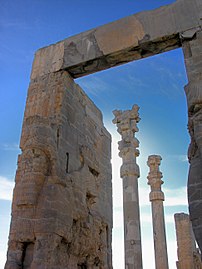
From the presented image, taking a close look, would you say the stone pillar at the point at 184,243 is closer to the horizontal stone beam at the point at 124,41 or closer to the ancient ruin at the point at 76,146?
the ancient ruin at the point at 76,146

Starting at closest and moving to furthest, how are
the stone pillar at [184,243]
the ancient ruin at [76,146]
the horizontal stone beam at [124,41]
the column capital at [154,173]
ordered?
1. the ancient ruin at [76,146]
2. the horizontal stone beam at [124,41]
3. the stone pillar at [184,243]
4. the column capital at [154,173]

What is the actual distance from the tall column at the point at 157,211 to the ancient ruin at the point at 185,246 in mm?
664

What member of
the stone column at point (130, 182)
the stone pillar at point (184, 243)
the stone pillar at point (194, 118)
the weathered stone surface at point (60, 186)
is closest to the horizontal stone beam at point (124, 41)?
the stone pillar at point (194, 118)

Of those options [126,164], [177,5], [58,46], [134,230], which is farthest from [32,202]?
[126,164]

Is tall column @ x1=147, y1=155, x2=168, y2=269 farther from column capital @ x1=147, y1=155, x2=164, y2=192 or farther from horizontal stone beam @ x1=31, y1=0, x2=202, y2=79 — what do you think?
horizontal stone beam @ x1=31, y1=0, x2=202, y2=79

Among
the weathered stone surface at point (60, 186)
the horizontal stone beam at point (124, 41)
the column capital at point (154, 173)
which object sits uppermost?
the column capital at point (154, 173)

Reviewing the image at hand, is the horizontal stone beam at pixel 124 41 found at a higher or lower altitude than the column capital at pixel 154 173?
lower

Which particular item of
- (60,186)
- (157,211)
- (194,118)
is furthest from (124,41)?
(157,211)

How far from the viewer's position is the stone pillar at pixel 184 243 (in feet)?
47.5

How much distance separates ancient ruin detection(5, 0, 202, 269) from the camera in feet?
14.6

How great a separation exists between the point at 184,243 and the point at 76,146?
36.1 ft

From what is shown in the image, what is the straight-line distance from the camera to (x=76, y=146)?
569 cm

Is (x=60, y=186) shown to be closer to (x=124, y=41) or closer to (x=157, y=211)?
(x=124, y=41)

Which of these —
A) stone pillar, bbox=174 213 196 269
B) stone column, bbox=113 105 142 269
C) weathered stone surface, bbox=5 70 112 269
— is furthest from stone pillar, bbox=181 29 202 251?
stone pillar, bbox=174 213 196 269
